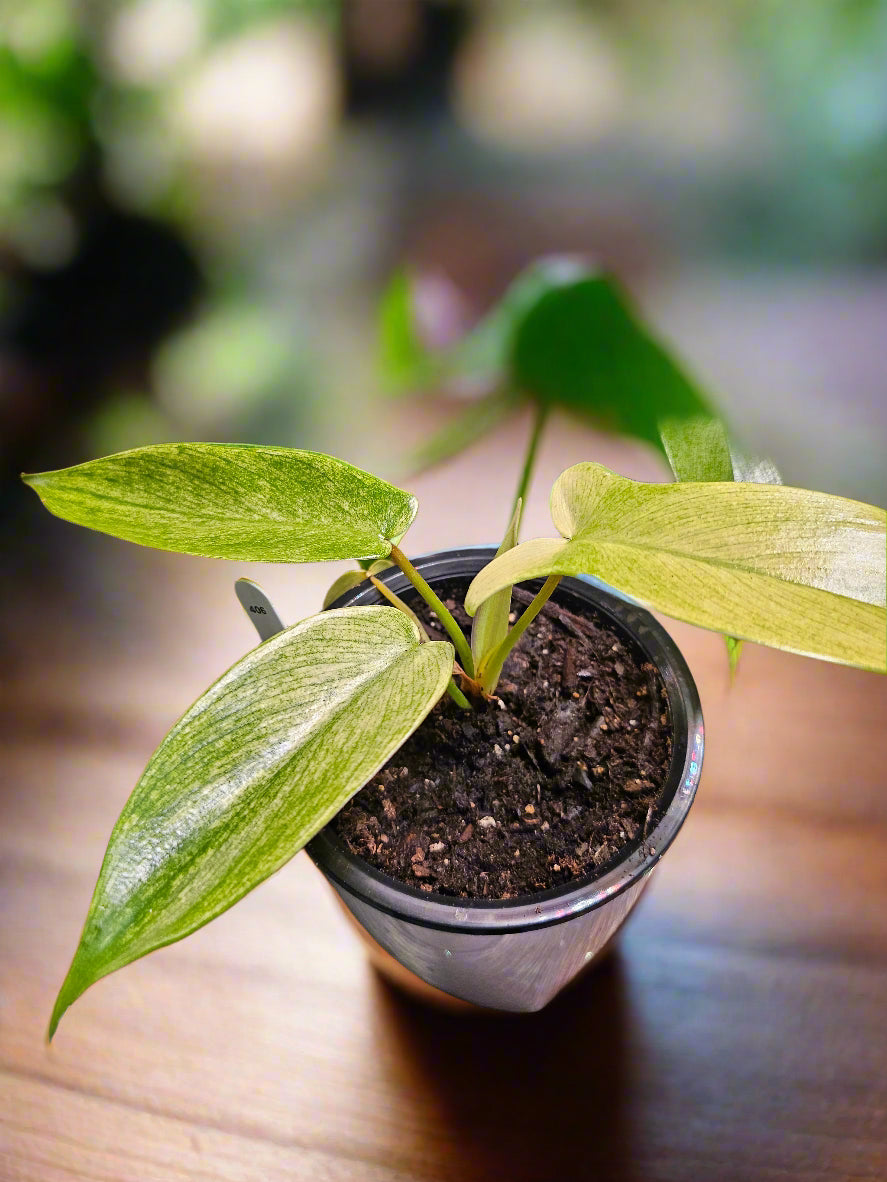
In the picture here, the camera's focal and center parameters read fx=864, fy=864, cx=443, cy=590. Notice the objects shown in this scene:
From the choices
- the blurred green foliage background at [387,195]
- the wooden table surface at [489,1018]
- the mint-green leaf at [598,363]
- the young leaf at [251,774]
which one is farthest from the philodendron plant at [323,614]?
the blurred green foliage background at [387,195]

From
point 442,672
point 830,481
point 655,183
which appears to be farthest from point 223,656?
point 655,183

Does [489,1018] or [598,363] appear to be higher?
[598,363]

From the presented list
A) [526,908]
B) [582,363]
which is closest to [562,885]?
[526,908]

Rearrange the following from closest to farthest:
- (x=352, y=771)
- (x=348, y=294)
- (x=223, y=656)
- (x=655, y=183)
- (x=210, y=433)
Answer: (x=352, y=771) < (x=223, y=656) < (x=210, y=433) < (x=348, y=294) < (x=655, y=183)

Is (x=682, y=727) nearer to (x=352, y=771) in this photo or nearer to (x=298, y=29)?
(x=352, y=771)

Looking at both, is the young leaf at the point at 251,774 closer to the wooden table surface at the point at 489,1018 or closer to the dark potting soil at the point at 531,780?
the dark potting soil at the point at 531,780

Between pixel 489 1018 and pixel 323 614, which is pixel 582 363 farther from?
pixel 489 1018

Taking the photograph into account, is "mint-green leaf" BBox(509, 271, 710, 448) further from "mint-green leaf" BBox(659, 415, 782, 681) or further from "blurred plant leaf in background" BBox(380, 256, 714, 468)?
"mint-green leaf" BBox(659, 415, 782, 681)
